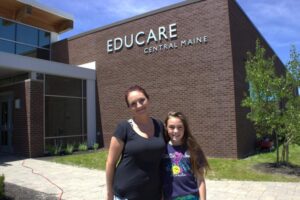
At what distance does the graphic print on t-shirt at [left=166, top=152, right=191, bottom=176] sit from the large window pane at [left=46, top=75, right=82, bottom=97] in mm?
12474

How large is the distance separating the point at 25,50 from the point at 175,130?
16.1 metres

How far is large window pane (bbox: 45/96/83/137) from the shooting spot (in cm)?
1468

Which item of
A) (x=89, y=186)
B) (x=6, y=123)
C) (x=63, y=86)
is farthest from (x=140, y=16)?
(x=89, y=186)

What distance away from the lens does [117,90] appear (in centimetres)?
1588

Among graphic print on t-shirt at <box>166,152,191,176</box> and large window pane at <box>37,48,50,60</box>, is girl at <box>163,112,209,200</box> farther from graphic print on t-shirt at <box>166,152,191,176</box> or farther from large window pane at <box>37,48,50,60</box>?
large window pane at <box>37,48,50,60</box>

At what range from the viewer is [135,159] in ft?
9.28

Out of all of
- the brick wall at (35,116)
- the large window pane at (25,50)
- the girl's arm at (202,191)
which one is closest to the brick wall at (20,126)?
the brick wall at (35,116)

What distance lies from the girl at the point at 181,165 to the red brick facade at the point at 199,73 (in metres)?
9.55

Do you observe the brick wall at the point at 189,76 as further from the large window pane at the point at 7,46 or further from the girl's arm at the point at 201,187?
the girl's arm at the point at 201,187

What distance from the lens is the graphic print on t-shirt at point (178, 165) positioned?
2982 mm

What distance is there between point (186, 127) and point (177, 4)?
11646 millimetres

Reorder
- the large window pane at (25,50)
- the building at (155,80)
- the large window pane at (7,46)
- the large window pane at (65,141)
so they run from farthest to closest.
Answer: the large window pane at (25,50) < the large window pane at (7,46) < the large window pane at (65,141) < the building at (155,80)

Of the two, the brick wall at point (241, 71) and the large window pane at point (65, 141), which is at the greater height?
the brick wall at point (241, 71)

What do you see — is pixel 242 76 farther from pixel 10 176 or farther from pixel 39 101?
pixel 10 176
